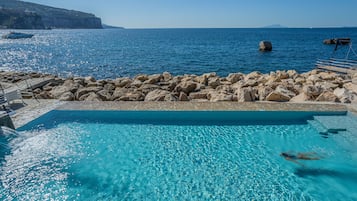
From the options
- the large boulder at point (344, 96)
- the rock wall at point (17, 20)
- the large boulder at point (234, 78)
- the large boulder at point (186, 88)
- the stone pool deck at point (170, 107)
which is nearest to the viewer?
the stone pool deck at point (170, 107)

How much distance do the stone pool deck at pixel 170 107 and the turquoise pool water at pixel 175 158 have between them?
0.64 ft

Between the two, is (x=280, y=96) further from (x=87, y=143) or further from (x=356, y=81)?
(x=87, y=143)

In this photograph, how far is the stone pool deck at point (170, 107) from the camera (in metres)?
6.88

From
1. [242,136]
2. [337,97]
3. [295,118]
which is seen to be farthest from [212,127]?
[337,97]

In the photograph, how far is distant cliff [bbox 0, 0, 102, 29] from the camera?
106875 mm

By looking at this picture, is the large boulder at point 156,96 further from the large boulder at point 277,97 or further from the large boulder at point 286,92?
the large boulder at point 286,92

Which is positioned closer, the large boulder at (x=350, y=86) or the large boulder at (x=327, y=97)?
the large boulder at (x=327, y=97)

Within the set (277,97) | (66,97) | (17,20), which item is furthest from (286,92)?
(17,20)

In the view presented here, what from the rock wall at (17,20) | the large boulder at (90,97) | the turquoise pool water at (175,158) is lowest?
the turquoise pool water at (175,158)

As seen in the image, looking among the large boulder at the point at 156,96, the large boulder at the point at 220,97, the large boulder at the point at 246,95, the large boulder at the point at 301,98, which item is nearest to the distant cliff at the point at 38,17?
the large boulder at the point at 156,96

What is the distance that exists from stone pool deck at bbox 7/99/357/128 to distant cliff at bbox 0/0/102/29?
12173 cm

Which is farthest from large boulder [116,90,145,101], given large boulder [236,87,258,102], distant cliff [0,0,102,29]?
distant cliff [0,0,102,29]

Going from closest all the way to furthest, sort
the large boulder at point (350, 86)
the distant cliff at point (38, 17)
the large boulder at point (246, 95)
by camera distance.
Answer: the large boulder at point (246, 95)
the large boulder at point (350, 86)
the distant cliff at point (38, 17)

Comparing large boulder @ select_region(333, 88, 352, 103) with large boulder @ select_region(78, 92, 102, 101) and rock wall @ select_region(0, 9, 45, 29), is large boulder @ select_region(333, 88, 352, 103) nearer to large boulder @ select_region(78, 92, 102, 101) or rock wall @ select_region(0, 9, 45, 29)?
large boulder @ select_region(78, 92, 102, 101)
